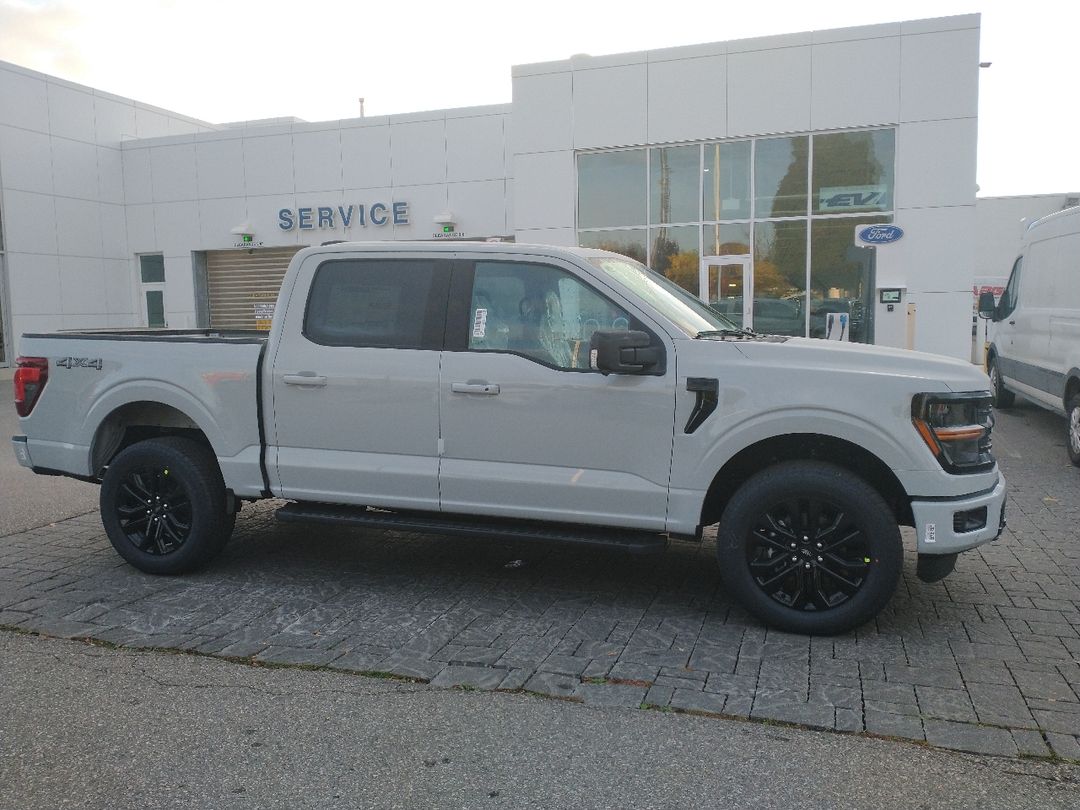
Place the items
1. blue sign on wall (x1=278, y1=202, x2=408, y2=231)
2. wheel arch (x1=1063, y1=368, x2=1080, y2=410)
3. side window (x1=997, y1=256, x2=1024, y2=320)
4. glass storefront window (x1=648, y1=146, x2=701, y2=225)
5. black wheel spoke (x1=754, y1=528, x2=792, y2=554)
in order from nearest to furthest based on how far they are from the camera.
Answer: black wheel spoke (x1=754, y1=528, x2=792, y2=554)
wheel arch (x1=1063, y1=368, x2=1080, y2=410)
side window (x1=997, y1=256, x2=1024, y2=320)
glass storefront window (x1=648, y1=146, x2=701, y2=225)
blue sign on wall (x1=278, y1=202, x2=408, y2=231)

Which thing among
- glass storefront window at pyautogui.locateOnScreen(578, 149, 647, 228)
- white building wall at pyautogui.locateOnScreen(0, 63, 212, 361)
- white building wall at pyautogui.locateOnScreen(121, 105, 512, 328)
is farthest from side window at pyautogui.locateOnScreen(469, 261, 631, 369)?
white building wall at pyautogui.locateOnScreen(0, 63, 212, 361)

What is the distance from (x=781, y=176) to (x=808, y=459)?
47.3 feet

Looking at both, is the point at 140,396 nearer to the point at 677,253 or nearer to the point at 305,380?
the point at 305,380

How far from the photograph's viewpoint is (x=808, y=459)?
496 cm

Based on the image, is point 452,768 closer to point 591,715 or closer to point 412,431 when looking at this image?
point 591,715

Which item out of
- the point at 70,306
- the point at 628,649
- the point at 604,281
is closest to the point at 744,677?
the point at 628,649

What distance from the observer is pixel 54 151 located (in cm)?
2495

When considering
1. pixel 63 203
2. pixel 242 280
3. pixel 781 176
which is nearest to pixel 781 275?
pixel 781 176

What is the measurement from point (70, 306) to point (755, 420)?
2510 cm

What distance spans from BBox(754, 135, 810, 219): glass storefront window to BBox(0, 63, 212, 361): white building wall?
58.9ft

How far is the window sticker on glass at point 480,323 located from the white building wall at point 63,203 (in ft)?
73.6

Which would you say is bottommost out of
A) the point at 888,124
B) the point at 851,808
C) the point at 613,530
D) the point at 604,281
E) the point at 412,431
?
the point at 851,808

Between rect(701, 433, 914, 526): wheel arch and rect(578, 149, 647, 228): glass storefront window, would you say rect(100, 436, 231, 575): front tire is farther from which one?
rect(578, 149, 647, 228): glass storefront window

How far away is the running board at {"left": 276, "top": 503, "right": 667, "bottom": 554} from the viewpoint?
500 cm
